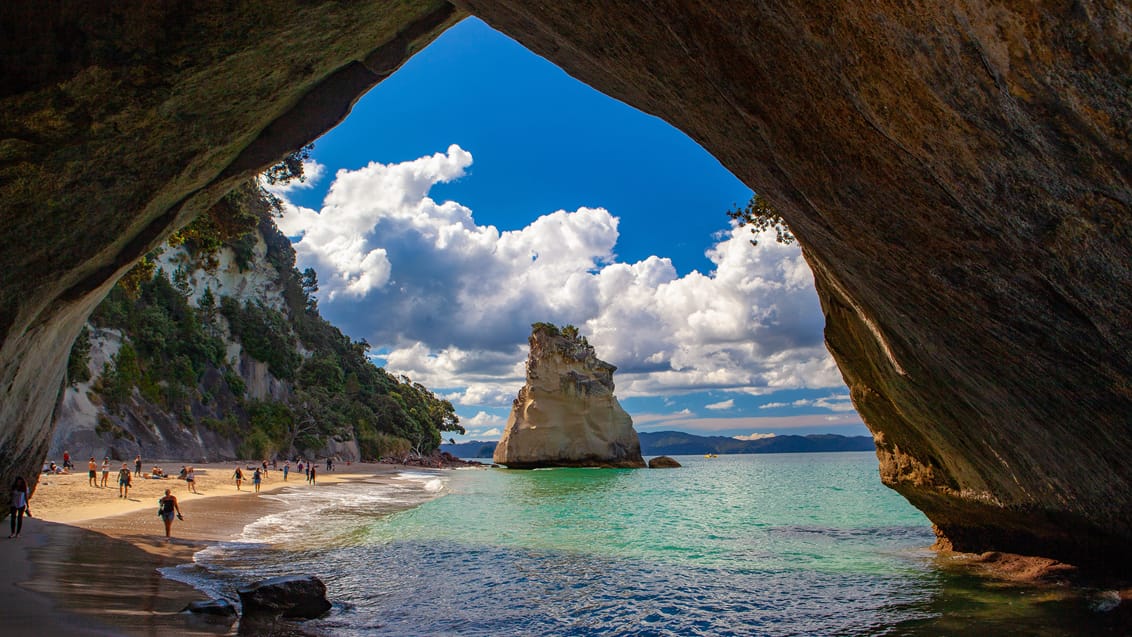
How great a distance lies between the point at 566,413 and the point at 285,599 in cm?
6627

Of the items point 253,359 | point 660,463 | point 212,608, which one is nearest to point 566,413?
point 660,463

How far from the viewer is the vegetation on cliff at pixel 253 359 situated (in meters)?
48.0

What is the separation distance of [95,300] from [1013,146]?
568 inches

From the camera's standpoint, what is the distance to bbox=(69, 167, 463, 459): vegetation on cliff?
47969 mm

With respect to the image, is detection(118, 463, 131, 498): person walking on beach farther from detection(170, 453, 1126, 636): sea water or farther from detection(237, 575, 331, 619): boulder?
detection(237, 575, 331, 619): boulder

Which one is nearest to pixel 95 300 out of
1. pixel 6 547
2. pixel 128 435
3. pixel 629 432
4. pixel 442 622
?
pixel 6 547

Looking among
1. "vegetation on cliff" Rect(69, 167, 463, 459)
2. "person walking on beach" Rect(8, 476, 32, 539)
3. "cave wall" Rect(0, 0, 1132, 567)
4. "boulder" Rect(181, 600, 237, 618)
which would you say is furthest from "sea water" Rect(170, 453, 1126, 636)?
"vegetation on cliff" Rect(69, 167, 463, 459)

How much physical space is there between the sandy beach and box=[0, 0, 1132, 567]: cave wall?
7.93 feet

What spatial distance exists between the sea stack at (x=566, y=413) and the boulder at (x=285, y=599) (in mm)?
64919

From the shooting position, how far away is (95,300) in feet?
40.3

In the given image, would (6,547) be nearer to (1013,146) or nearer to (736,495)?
(1013,146)

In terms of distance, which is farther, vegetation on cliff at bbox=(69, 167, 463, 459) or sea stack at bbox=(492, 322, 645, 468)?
sea stack at bbox=(492, 322, 645, 468)

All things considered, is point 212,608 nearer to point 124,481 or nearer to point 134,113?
point 134,113

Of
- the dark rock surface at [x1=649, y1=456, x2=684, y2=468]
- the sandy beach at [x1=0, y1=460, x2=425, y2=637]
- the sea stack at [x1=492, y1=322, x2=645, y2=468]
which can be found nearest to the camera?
the sandy beach at [x1=0, y1=460, x2=425, y2=637]
